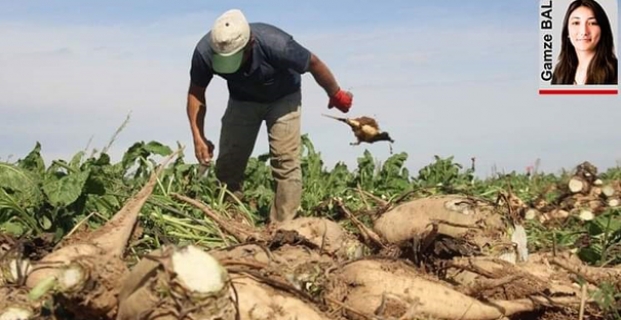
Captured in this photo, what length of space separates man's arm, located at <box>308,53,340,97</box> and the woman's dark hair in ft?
7.44

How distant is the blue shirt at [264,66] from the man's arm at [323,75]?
13 centimetres

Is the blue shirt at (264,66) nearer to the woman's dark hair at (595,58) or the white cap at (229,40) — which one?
the white cap at (229,40)

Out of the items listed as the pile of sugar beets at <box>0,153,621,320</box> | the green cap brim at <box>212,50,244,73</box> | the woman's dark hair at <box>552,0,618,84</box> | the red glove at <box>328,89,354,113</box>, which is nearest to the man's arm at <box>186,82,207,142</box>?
the green cap brim at <box>212,50,244,73</box>

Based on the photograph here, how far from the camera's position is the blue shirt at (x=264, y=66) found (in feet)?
25.3

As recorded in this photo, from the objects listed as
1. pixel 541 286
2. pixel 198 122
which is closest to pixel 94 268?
pixel 541 286

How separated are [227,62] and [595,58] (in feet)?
12.2

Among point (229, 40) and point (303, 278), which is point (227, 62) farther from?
point (303, 278)

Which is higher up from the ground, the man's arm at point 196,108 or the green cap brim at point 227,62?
the green cap brim at point 227,62

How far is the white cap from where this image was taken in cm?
747

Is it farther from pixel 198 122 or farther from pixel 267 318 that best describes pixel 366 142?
pixel 267 318

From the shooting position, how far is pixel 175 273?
320cm

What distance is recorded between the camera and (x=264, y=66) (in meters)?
7.76

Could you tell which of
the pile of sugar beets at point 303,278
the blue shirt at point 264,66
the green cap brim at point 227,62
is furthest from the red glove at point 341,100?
the pile of sugar beets at point 303,278

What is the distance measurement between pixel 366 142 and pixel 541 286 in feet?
14.8
